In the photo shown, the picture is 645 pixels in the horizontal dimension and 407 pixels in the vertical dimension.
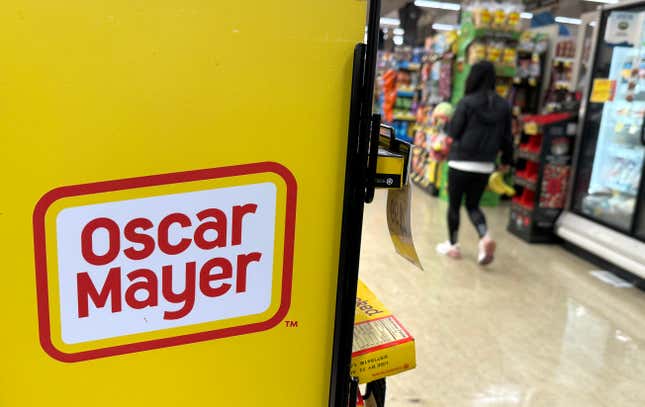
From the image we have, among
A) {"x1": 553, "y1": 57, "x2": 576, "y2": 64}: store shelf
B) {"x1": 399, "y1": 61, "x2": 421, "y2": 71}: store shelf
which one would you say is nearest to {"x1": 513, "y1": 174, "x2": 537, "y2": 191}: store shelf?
{"x1": 553, "y1": 57, "x2": 576, "y2": 64}: store shelf

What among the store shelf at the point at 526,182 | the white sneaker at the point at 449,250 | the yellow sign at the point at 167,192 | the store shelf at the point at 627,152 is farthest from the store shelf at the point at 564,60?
the yellow sign at the point at 167,192

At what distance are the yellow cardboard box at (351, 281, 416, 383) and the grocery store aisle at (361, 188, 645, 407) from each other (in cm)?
123

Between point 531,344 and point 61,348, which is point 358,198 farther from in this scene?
point 531,344

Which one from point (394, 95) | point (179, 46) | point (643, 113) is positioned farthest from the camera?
point (394, 95)

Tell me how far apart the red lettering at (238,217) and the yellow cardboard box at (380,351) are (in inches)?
16.4

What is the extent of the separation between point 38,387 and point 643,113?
4.73m

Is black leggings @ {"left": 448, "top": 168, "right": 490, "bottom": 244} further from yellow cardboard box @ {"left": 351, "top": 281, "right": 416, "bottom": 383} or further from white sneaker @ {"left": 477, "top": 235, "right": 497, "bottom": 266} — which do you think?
yellow cardboard box @ {"left": 351, "top": 281, "right": 416, "bottom": 383}

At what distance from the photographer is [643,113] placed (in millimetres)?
4324

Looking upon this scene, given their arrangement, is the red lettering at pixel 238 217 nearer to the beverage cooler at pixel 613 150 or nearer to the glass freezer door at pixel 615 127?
the beverage cooler at pixel 613 150

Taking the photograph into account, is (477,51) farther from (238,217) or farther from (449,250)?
(238,217)

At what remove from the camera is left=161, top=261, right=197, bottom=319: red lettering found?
1.01m

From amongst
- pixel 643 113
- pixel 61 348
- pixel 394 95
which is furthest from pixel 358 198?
pixel 394 95

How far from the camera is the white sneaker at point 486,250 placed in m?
4.25

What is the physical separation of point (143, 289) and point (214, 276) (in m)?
0.13
